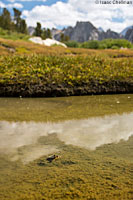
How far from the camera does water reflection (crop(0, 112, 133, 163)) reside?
183 centimetres

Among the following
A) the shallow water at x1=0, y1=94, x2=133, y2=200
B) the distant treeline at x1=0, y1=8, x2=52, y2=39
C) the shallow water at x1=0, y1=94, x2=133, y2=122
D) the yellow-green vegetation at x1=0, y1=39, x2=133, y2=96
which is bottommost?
the shallow water at x1=0, y1=94, x2=133, y2=200

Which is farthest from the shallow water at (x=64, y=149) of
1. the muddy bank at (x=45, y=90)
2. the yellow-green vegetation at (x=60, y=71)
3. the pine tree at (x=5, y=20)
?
the pine tree at (x=5, y=20)

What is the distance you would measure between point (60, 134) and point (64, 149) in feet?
1.27

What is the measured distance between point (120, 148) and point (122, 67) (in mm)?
4302

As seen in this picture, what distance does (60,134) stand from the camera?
2219 millimetres

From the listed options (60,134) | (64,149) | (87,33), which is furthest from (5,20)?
(87,33)

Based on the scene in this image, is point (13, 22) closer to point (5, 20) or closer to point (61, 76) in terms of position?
point (5, 20)

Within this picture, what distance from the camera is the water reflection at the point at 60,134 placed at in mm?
1829

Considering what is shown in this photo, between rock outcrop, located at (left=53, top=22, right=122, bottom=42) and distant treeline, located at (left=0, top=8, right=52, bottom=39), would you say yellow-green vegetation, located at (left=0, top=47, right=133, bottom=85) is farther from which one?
rock outcrop, located at (left=53, top=22, right=122, bottom=42)

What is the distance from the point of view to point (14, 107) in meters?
→ 3.52

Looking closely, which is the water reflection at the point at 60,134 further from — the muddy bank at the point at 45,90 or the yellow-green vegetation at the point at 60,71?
the yellow-green vegetation at the point at 60,71

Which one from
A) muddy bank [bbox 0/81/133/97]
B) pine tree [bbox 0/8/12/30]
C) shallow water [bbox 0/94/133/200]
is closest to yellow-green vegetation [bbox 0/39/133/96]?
muddy bank [bbox 0/81/133/97]

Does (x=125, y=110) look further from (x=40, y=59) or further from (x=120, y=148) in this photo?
(x=40, y=59)

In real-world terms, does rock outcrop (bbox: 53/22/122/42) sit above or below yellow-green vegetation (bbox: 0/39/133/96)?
above
